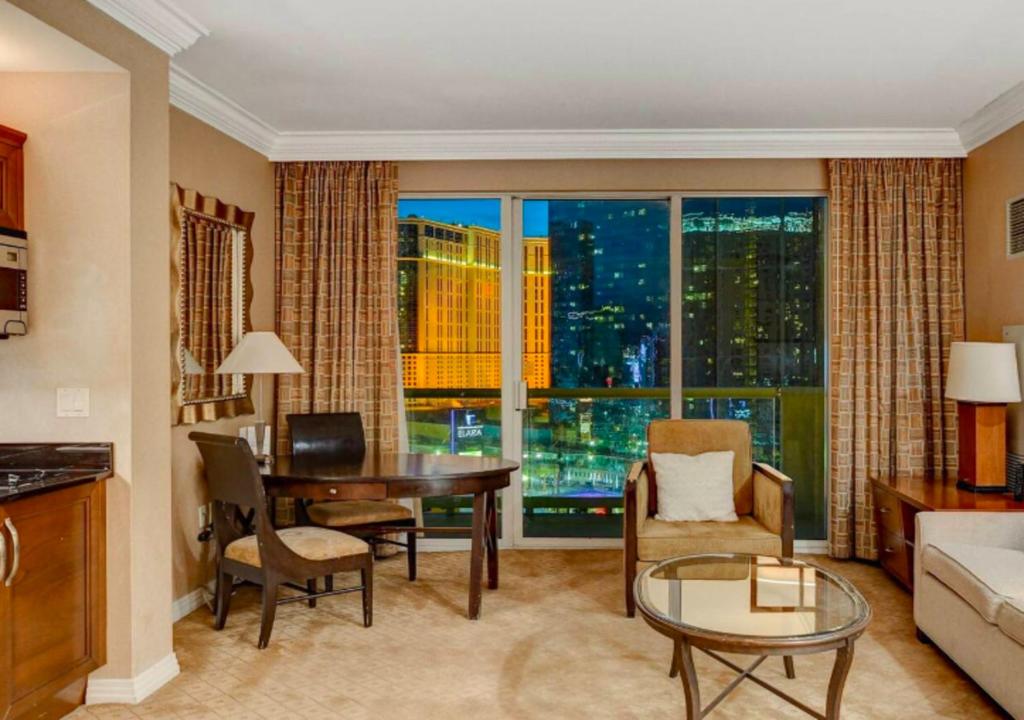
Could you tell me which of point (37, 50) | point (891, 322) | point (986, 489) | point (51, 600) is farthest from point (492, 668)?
point (891, 322)

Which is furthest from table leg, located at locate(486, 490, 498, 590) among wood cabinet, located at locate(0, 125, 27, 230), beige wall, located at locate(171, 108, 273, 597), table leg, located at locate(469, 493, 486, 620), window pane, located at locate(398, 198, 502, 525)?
wood cabinet, located at locate(0, 125, 27, 230)

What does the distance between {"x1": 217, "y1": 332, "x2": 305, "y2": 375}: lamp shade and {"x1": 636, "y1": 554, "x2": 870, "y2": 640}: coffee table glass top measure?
222cm

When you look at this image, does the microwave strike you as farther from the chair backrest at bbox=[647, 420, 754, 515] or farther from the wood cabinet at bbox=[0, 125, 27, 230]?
the chair backrest at bbox=[647, 420, 754, 515]

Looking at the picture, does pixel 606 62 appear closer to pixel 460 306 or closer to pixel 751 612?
pixel 460 306

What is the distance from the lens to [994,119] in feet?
14.0

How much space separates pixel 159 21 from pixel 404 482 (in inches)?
→ 83.7

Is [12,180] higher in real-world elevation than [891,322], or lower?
higher

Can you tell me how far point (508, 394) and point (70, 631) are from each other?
292 cm

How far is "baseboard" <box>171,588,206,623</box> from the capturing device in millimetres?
3789

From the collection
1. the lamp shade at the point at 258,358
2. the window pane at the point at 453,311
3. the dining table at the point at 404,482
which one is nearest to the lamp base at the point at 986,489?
the dining table at the point at 404,482

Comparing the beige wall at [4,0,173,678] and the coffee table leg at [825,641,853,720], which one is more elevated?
the beige wall at [4,0,173,678]

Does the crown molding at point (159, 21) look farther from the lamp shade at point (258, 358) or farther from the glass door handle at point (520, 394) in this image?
the glass door handle at point (520, 394)

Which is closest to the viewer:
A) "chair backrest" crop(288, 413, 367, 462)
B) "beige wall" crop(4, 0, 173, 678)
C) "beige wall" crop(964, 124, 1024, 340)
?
"beige wall" crop(4, 0, 173, 678)

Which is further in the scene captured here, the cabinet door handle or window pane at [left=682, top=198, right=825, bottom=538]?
window pane at [left=682, top=198, right=825, bottom=538]
